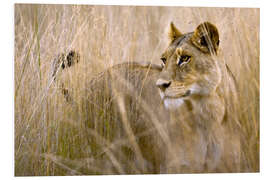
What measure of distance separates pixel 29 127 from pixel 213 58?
180 centimetres

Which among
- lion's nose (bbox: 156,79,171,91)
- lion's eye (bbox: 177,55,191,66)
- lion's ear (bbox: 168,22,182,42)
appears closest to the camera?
lion's nose (bbox: 156,79,171,91)

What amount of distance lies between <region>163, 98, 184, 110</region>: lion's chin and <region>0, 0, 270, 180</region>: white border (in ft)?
2.20

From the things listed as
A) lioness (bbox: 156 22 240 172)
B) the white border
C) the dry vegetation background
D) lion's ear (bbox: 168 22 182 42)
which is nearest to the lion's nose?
lioness (bbox: 156 22 240 172)

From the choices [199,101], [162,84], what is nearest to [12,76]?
[162,84]

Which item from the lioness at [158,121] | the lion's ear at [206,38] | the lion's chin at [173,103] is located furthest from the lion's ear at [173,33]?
the lion's chin at [173,103]

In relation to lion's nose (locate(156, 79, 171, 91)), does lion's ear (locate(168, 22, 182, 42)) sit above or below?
above

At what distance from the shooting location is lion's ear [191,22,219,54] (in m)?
3.36

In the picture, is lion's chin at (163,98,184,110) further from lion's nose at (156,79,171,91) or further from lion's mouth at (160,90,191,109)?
lion's nose at (156,79,171,91)

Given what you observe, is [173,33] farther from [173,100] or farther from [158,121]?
[158,121]

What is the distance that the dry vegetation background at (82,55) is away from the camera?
11.2 feet

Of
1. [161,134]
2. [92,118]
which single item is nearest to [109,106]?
[92,118]

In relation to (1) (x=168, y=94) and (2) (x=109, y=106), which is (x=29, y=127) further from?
(1) (x=168, y=94)

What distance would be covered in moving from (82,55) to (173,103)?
0.97m

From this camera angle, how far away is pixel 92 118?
351 centimetres
